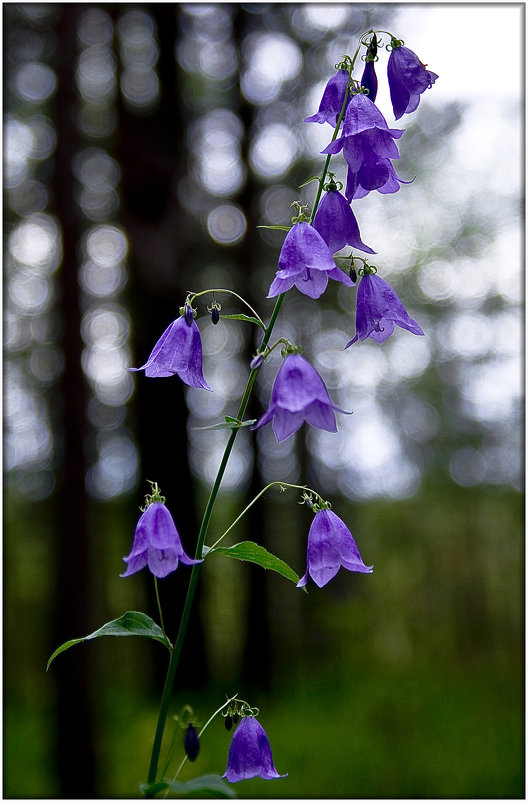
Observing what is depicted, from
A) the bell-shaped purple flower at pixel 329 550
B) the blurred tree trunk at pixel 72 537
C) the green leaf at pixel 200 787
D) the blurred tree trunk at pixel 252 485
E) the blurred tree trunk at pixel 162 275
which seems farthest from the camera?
the blurred tree trunk at pixel 252 485

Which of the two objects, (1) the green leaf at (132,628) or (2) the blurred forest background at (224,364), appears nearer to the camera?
(1) the green leaf at (132,628)

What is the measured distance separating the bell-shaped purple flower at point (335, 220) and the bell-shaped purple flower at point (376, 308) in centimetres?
12

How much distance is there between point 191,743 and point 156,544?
43 centimetres

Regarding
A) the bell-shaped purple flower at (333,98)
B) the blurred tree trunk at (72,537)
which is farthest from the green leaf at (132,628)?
the blurred tree trunk at (72,537)

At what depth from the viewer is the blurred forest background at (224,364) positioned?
23.2 feet

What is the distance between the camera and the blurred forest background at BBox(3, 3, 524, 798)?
23.2 ft

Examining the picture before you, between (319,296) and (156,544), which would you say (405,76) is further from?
(156,544)

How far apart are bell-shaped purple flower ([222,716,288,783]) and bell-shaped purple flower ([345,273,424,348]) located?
1.01 m

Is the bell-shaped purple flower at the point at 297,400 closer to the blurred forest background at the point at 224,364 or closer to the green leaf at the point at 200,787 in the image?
the green leaf at the point at 200,787

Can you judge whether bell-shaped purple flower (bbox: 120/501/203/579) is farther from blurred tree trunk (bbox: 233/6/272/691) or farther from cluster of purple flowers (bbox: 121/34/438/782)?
blurred tree trunk (bbox: 233/6/272/691)

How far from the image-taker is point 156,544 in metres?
1.48

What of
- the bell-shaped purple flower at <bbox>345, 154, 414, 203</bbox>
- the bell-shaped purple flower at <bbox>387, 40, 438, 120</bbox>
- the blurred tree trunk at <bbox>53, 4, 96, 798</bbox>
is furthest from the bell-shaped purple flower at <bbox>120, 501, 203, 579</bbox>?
the blurred tree trunk at <bbox>53, 4, 96, 798</bbox>

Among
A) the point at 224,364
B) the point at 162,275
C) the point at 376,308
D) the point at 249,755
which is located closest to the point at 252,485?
the point at 224,364

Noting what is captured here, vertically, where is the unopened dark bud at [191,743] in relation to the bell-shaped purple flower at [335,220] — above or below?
below
